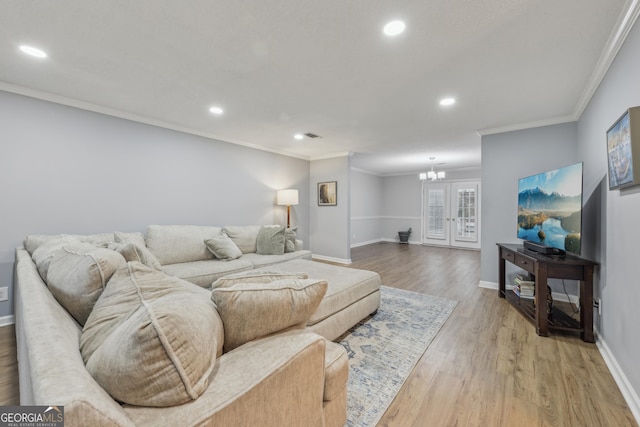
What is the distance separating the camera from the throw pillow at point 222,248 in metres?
3.40

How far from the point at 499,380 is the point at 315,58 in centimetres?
271

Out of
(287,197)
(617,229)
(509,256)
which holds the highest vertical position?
(287,197)

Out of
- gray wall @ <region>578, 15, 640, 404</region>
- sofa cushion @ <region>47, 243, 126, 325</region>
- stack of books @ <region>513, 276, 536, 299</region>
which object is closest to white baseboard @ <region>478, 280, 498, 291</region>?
stack of books @ <region>513, 276, 536, 299</region>

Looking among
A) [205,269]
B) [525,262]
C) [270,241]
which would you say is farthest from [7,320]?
[525,262]

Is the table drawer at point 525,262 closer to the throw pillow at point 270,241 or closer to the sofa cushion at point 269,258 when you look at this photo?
the sofa cushion at point 269,258

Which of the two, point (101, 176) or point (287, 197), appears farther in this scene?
point (287, 197)

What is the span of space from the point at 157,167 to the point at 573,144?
17.6 feet

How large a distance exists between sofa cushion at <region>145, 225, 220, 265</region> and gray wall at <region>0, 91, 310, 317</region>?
373mm

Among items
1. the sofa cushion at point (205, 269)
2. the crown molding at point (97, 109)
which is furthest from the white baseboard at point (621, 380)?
the crown molding at point (97, 109)

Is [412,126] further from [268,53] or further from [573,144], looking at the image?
[268,53]

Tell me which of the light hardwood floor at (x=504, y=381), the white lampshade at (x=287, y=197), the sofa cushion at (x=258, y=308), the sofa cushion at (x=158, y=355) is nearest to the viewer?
the sofa cushion at (x=158, y=355)

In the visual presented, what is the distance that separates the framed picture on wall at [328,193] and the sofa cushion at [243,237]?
2.03 m

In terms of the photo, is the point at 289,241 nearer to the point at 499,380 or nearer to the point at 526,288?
the point at 499,380

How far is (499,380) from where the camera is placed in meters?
1.81
